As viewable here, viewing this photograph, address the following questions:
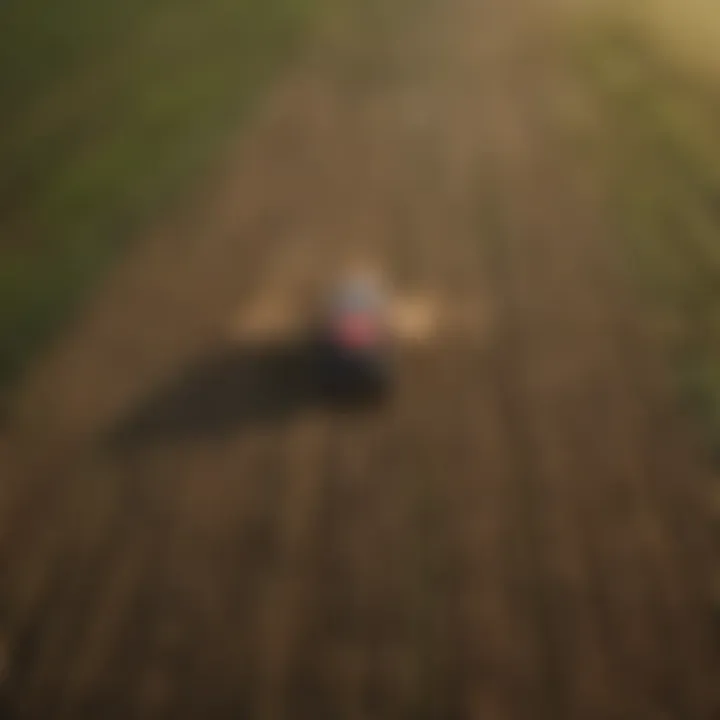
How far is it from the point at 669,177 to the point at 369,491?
7.89 ft

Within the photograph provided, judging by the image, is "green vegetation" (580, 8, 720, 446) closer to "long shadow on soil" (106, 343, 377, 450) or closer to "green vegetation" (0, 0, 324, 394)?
"long shadow on soil" (106, 343, 377, 450)

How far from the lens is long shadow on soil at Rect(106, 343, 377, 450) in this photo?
3.82 meters

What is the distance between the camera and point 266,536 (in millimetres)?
3443

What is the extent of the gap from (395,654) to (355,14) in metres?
4.72

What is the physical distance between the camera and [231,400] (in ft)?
12.8

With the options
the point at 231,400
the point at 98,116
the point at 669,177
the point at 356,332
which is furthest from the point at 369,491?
the point at 98,116

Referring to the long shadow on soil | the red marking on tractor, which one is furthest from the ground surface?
the red marking on tractor

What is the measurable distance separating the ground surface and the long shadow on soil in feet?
Result: 0.04

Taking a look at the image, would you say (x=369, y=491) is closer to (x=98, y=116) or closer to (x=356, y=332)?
(x=356, y=332)

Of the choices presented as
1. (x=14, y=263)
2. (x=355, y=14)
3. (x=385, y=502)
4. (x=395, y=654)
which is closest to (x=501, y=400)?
(x=385, y=502)

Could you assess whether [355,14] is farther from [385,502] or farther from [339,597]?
[339,597]

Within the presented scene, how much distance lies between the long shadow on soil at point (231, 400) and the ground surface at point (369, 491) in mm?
11

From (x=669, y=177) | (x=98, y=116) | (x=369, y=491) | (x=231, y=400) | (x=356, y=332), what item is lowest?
(x=369, y=491)

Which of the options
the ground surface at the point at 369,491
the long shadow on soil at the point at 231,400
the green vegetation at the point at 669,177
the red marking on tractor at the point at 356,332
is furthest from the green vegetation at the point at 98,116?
the green vegetation at the point at 669,177
